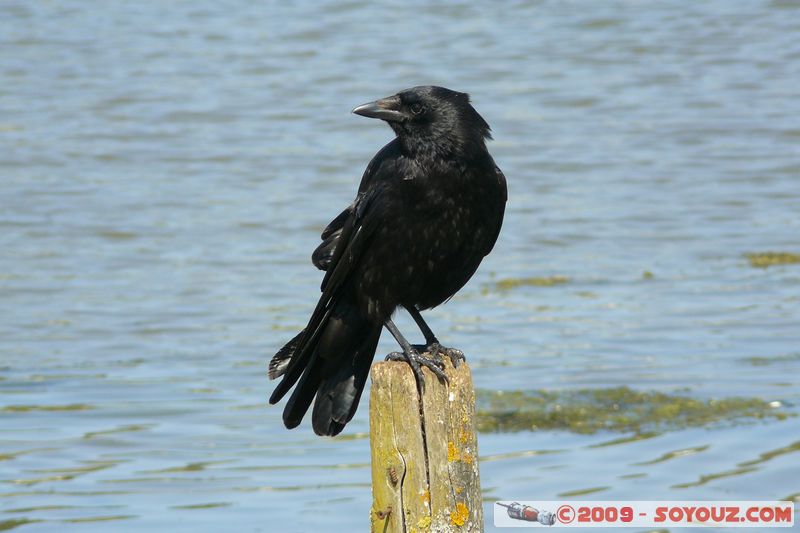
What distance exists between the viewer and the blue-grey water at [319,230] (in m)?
8.25

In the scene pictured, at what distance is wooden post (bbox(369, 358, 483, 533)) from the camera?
479 cm

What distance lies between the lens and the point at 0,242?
14766mm

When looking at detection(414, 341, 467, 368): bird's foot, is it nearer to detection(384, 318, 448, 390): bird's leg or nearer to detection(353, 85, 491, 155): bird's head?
detection(384, 318, 448, 390): bird's leg

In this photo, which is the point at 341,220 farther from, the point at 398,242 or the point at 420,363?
the point at 420,363

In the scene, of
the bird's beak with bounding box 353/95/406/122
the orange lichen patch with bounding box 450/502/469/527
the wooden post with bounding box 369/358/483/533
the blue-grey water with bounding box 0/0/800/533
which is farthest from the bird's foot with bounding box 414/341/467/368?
the blue-grey water with bounding box 0/0/800/533

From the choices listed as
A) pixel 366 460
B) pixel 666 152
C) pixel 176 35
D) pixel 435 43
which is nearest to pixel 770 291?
pixel 366 460

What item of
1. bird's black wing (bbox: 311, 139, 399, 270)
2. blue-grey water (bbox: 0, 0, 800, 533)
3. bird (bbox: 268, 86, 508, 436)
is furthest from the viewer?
blue-grey water (bbox: 0, 0, 800, 533)

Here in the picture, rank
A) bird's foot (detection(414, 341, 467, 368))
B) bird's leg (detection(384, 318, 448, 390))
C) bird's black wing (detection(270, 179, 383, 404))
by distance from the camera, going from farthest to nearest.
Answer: bird's black wing (detection(270, 179, 383, 404)) → bird's foot (detection(414, 341, 467, 368)) → bird's leg (detection(384, 318, 448, 390))

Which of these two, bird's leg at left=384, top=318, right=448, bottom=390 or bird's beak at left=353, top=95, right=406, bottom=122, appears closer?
bird's leg at left=384, top=318, right=448, bottom=390

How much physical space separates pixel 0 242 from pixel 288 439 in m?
7.02

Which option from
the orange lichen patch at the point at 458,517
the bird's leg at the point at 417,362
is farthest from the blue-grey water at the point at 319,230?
the orange lichen patch at the point at 458,517

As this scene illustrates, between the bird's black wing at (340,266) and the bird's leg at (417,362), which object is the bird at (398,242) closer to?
the bird's black wing at (340,266)

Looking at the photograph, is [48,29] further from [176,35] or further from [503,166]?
[503,166]

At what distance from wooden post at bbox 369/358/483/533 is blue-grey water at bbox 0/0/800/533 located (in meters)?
2.74
